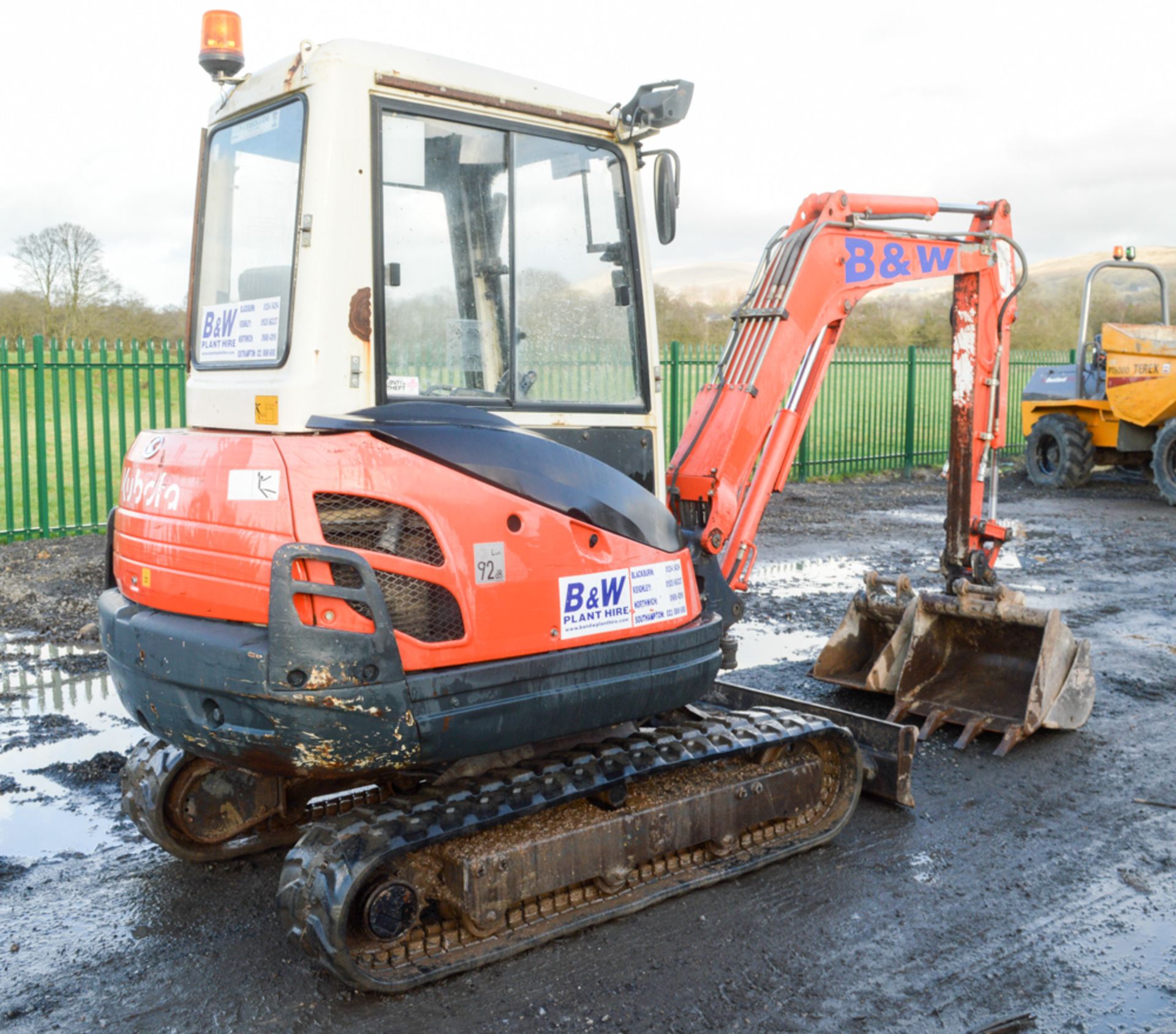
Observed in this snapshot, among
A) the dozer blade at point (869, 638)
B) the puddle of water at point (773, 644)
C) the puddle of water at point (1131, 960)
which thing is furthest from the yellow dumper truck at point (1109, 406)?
the puddle of water at point (1131, 960)

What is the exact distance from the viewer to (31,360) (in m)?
10.7

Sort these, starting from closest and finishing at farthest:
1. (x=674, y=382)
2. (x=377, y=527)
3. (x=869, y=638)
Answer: (x=377, y=527) < (x=869, y=638) < (x=674, y=382)

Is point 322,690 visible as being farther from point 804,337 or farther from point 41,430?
point 41,430

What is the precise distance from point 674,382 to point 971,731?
10.5 meters

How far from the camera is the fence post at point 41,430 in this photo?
34.8 feet

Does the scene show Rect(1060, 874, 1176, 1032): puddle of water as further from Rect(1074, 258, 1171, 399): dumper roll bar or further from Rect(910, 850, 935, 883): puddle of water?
Rect(1074, 258, 1171, 399): dumper roll bar

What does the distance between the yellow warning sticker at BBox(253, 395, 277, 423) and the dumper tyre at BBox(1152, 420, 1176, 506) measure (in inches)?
542

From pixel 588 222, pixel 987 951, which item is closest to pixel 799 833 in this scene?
pixel 987 951

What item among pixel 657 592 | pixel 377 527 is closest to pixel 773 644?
pixel 657 592

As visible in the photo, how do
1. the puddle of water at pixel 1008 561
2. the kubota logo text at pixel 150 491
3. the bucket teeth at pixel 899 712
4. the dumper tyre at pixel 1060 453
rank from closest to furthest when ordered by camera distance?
the kubota logo text at pixel 150 491
the bucket teeth at pixel 899 712
the puddle of water at pixel 1008 561
the dumper tyre at pixel 1060 453

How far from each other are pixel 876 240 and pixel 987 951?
125 inches

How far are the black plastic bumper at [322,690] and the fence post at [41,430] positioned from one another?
305 inches

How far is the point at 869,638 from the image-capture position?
257 inches

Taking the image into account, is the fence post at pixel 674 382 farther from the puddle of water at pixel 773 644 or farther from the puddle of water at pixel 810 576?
the puddle of water at pixel 773 644
